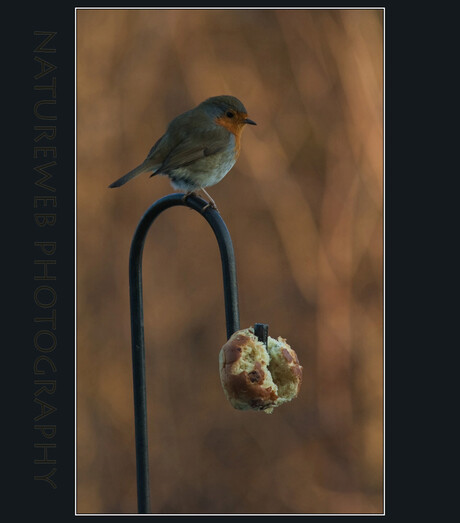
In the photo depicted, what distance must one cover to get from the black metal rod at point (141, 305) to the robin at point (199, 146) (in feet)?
2.22

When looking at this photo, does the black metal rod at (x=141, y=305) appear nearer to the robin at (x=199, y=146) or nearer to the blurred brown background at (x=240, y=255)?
the robin at (x=199, y=146)

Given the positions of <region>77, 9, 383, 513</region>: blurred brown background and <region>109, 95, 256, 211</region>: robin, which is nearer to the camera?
<region>109, 95, 256, 211</region>: robin

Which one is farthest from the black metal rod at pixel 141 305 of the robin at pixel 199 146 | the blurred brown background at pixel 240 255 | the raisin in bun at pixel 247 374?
the blurred brown background at pixel 240 255

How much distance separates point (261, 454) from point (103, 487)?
37.0 inches

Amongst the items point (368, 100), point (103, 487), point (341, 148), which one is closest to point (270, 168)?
point (341, 148)

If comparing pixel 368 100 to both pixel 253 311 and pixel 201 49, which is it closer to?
pixel 201 49

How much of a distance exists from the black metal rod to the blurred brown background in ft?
7.34

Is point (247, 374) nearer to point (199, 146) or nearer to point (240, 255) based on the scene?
point (199, 146)

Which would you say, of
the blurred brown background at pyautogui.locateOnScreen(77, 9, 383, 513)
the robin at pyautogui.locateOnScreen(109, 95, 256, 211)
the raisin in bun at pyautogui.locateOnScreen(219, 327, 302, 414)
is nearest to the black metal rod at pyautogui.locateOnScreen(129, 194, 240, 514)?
the raisin in bun at pyautogui.locateOnScreen(219, 327, 302, 414)

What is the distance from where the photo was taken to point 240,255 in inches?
162

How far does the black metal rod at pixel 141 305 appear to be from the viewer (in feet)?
5.13

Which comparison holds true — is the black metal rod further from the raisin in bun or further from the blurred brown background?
the blurred brown background

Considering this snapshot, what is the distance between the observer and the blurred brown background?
13.2 feet

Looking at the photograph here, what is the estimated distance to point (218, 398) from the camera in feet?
13.4
